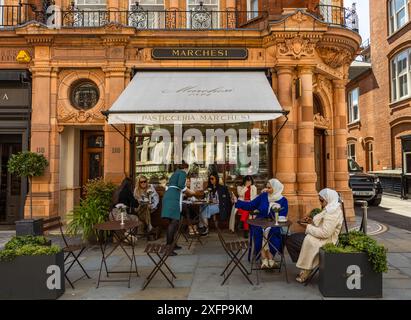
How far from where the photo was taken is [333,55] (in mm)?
10648

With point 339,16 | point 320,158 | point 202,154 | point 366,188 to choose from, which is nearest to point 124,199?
point 202,154

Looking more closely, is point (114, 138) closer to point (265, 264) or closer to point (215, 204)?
point (215, 204)

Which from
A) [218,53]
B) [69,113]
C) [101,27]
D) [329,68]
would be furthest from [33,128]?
[329,68]

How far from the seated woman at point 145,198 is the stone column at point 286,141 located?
11.9 ft

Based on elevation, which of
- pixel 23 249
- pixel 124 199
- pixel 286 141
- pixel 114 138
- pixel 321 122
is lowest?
pixel 23 249

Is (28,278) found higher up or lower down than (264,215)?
lower down

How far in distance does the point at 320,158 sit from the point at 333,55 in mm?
3505

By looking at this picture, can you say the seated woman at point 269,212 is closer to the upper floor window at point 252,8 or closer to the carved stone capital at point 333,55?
the carved stone capital at point 333,55

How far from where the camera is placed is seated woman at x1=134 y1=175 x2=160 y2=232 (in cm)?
879

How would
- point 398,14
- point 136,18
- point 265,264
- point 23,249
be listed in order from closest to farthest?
point 23,249 → point 265,264 → point 136,18 → point 398,14

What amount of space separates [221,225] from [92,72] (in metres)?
6.05

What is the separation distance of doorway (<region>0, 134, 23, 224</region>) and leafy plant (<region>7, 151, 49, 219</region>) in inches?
49.6

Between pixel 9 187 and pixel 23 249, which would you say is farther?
pixel 9 187

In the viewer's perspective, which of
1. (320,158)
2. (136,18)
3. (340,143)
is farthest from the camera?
(320,158)
